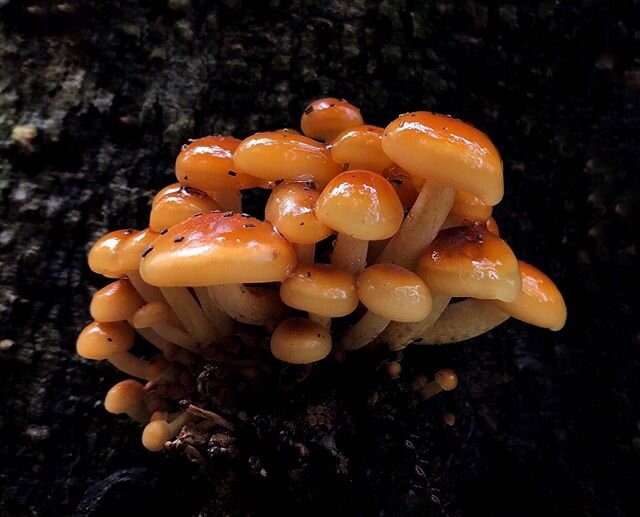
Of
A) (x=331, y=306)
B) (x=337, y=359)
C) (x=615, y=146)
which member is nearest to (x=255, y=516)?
(x=337, y=359)

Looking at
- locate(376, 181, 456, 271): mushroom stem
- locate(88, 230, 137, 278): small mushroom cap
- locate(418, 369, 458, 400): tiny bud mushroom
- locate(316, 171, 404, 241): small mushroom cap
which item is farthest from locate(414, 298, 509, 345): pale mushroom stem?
locate(88, 230, 137, 278): small mushroom cap

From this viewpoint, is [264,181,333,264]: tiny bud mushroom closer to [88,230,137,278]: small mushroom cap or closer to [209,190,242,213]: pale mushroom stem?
[209,190,242,213]: pale mushroom stem

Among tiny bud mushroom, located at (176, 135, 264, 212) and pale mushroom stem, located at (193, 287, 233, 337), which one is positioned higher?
tiny bud mushroom, located at (176, 135, 264, 212)

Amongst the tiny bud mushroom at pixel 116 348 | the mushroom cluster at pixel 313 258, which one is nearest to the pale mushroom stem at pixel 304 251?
the mushroom cluster at pixel 313 258

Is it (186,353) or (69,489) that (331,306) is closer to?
(186,353)

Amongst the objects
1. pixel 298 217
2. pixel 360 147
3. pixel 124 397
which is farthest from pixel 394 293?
pixel 124 397

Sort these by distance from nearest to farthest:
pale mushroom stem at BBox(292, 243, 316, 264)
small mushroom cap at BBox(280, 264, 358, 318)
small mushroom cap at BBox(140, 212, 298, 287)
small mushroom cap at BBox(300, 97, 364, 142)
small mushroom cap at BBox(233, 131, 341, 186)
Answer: small mushroom cap at BBox(140, 212, 298, 287) < small mushroom cap at BBox(280, 264, 358, 318) < small mushroom cap at BBox(233, 131, 341, 186) < pale mushroom stem at BBox(292, 243, 316, 264) < small mushroom cap at BBox(300, 97, 364, 142)
